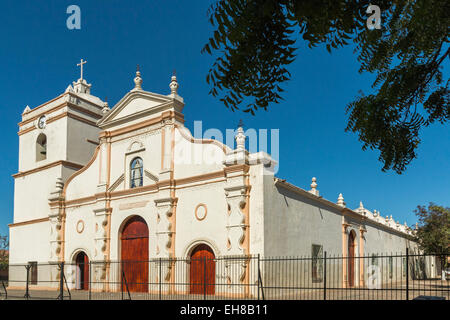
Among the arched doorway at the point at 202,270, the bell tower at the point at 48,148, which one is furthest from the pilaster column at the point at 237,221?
the bell tower at the point at 48,148

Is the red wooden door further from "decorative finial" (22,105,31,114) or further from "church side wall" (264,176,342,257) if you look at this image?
"decorative finial" (22,105,31,114)

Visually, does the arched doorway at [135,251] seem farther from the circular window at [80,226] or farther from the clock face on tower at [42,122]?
the clock face on tower at [42,122]

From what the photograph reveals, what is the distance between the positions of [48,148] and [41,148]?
5.47 ft

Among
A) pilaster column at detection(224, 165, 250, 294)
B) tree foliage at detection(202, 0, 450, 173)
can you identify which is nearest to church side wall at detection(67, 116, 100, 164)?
pilaster column at detection(224, 165, 250, 294)

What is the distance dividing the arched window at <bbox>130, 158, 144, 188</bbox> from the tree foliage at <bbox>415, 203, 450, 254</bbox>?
21578 mm

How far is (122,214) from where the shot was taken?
71.4 ft

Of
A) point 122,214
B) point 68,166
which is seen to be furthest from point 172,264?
point 68,166

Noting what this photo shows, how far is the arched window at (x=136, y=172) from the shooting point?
21.7m

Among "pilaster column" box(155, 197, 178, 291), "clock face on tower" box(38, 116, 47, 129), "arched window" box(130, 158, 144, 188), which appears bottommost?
"pilaster column" box(155, 197, 178, 291)

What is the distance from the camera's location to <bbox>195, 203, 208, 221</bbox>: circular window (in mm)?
18520

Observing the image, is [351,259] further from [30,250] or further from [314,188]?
[30,250]

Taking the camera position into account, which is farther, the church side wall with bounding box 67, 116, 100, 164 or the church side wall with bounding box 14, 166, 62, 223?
the church side wall with bounding box 14, 166, 62, 223

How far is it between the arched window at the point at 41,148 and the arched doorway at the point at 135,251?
9978 mm
